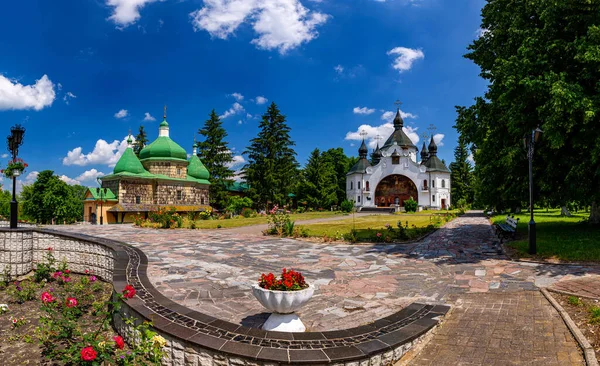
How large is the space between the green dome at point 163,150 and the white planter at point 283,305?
34.7 meters

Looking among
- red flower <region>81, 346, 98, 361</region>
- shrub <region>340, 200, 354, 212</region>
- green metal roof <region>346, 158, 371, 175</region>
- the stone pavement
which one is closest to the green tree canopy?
the stone pavement

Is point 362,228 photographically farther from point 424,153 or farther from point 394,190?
point 424,153

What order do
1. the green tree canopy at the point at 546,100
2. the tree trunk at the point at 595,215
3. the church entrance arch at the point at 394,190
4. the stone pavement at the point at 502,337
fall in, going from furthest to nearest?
the church entrance arch at the point at 394,190 → the tree trunk at the point at 595,215 → the green tree canopy at the point at 546,100 → the stone pavement at the point at 502,337

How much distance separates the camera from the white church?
5797cm

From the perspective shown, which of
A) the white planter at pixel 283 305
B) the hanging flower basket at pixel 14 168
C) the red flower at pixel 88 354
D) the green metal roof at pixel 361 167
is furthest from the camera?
the green metal roof at pixel 361 167

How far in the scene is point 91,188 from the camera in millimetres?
31734

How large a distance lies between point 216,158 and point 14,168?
34838mm

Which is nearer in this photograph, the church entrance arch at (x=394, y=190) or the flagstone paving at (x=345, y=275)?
the flagstone paving at (x=345, y=275)

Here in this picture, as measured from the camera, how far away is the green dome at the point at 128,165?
33125 mm

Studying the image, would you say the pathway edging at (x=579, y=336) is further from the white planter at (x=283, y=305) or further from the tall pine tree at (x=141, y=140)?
the tall pine tree at (x=141, y=140)

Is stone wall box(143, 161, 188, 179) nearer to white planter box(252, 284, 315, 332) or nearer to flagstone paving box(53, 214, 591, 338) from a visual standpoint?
flagstone paving box(53, 214, 591, 338)

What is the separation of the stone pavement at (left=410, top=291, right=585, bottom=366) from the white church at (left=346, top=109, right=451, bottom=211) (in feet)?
172

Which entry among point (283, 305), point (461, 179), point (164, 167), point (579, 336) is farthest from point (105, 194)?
point (461, 179)

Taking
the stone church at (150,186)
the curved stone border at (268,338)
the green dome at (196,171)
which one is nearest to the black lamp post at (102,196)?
the stone church at (150,186)
